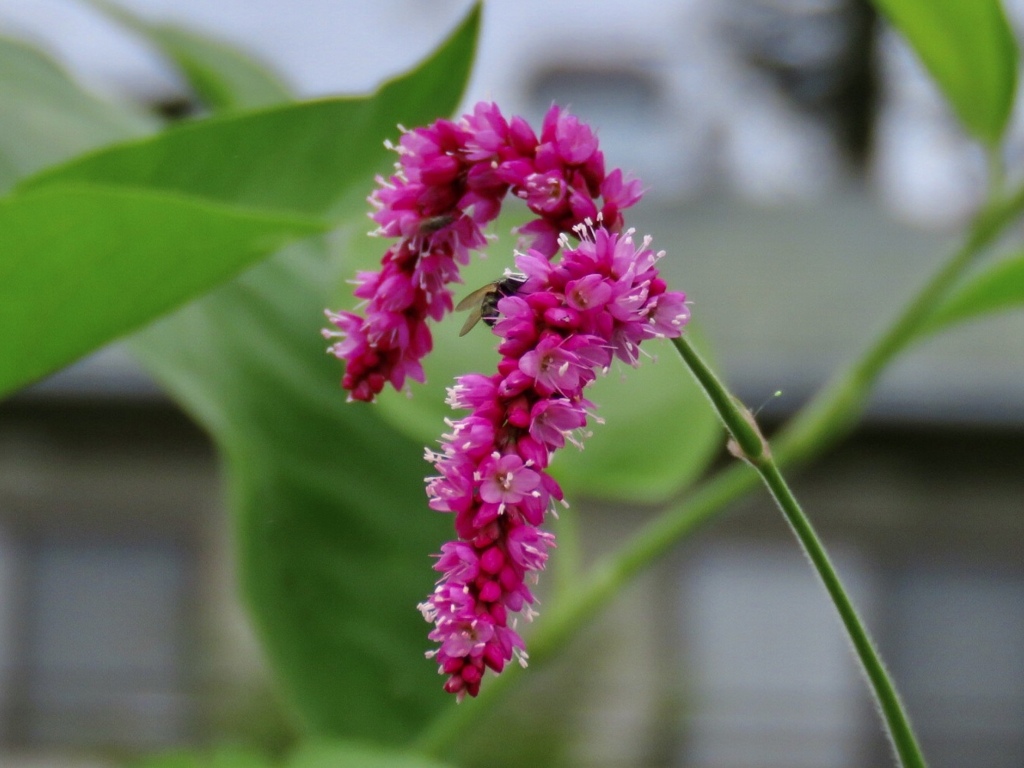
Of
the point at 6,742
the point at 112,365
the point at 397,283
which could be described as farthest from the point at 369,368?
the point at 6,742

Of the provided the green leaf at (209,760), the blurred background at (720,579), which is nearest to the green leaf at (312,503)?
the green leaf at (209,760)

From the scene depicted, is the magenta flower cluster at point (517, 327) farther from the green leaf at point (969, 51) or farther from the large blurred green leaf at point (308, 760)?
the green leaf at point (969, 51)

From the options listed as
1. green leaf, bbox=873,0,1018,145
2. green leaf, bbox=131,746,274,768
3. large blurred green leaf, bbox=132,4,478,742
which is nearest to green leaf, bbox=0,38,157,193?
large blurred green leaf, bbox=132,4,478,742

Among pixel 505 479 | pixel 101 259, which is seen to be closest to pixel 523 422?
A: pixel 505 479

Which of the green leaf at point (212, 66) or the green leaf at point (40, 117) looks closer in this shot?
the green leaf at point (40, 117)

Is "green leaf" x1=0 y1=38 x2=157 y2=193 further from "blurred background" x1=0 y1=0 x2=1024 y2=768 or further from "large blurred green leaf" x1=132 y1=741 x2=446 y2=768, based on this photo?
"blurred background" x1=0 y1=0 x2=1024 y2=768

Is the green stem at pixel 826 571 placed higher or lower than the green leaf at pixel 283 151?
lower

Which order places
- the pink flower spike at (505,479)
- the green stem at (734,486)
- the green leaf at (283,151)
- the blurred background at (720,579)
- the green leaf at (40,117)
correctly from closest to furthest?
the pink flower spike at (505,479), the green leaf at (283,151), the green leaf at (40,117), the green stem at (734,486), the blurred background at (720,579)

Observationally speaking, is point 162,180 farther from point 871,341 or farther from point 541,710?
point 541,710
